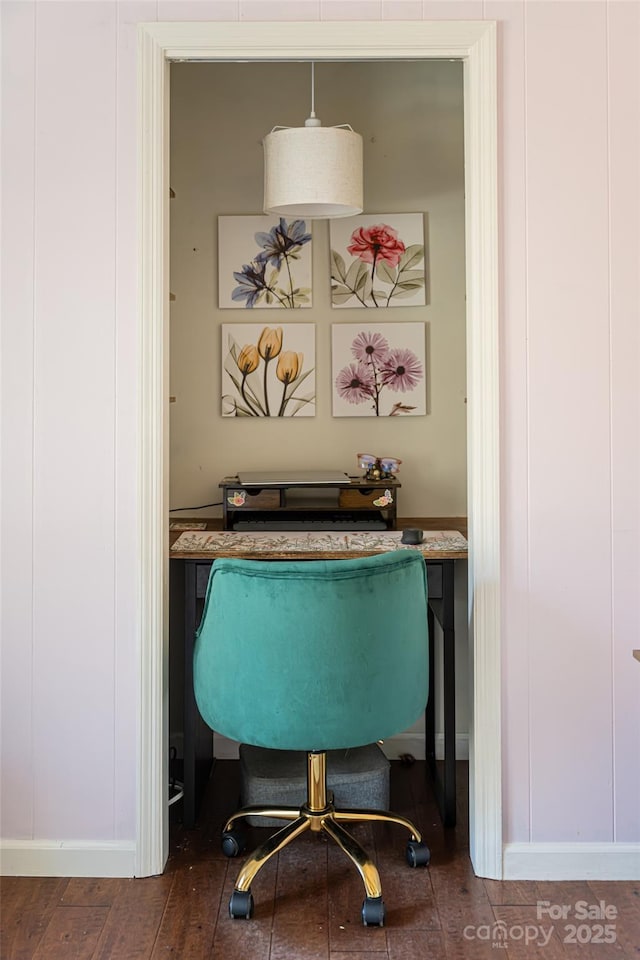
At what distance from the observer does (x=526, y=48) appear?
2328mm

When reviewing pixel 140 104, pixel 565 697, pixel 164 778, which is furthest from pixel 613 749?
pixel 140 104

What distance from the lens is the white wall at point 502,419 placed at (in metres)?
2.33

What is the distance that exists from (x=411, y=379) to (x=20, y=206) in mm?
1464

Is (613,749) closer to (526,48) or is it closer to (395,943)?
(395,943)

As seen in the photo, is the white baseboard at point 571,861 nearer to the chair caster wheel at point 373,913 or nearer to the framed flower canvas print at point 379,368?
the chair caster wheel at point 373,913

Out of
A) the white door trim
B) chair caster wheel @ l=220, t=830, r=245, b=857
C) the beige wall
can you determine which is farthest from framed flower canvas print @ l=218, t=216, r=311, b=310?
chair caster wheel @ l=220, t=830, r=245, b=857

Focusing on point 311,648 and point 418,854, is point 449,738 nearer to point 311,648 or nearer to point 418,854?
point 418,854

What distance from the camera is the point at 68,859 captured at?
239 cm

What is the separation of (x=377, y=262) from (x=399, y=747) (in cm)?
175

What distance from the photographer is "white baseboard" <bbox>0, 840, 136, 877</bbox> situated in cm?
238

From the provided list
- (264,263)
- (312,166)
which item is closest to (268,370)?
(264,263)

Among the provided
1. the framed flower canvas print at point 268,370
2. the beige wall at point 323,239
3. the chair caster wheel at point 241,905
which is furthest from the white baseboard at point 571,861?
the framed flower canvas print at point 268,370

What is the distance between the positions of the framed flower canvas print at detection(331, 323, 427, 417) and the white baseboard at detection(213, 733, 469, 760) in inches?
46.0

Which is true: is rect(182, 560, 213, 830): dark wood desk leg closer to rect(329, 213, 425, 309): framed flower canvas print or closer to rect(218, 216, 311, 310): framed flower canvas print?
rect(218, 216, 311, 310): framed flower canvas print
